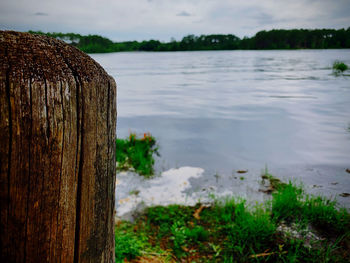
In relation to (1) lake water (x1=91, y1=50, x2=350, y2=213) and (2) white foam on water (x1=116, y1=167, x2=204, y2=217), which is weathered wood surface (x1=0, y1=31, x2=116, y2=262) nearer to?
(2) white foam on water (x1=116, y1=167, x2=204, y2=217)

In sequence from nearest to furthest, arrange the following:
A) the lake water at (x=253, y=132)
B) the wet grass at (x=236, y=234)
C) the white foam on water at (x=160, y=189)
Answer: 1. the wet grass at (x=236, y=234)
2. the white foam on water at (x=160, y=189)
3. the lake water at (x=253, y=132)

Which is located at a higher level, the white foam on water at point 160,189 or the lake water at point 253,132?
the lake water at point 253,132

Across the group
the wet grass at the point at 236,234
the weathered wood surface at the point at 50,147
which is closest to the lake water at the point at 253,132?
the wet grass at the point at 236,234

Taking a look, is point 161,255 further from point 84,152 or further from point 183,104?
point 183,104

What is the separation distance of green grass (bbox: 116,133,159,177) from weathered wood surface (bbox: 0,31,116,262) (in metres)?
4.94

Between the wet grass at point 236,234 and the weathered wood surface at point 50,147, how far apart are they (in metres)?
2.30

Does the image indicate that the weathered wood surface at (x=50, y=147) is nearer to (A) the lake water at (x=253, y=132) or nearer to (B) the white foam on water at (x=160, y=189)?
(B) the white foam on water at (x=160, y=189)

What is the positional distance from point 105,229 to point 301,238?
312 cm

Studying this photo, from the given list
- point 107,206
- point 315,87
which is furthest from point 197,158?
point 315,87

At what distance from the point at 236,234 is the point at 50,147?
3.20 m

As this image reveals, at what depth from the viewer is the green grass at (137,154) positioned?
617 centimetres

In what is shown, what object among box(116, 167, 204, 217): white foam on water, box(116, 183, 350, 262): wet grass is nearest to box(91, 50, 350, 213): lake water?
box(116, 167, 204, 217): white foam on water

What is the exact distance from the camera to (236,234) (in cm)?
350

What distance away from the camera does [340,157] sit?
671 centimetres
